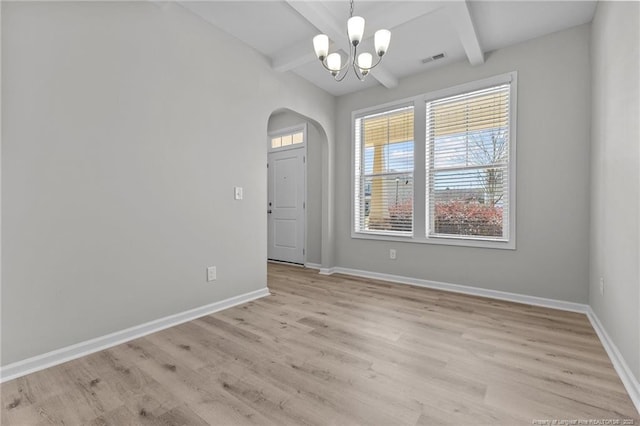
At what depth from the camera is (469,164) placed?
3.40m

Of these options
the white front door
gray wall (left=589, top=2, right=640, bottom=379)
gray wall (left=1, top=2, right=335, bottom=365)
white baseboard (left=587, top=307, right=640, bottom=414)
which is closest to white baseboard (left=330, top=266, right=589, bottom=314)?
gray wall (left=589, top=2, right=640, bottom=379)

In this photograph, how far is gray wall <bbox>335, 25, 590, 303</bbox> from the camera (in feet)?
9.12

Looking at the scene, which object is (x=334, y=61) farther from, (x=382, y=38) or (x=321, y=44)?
(x=382, y=38)

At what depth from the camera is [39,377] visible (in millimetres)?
1733

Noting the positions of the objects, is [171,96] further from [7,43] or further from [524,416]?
[524,416]

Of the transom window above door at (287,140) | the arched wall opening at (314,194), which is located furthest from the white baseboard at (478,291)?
the transom window above door at (287,140)

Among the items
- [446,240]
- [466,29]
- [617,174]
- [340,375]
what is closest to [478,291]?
[446,240]

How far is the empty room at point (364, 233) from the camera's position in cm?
161

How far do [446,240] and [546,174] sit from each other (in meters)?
1.20

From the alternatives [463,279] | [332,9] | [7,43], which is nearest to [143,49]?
[7,43]

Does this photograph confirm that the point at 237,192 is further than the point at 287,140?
No

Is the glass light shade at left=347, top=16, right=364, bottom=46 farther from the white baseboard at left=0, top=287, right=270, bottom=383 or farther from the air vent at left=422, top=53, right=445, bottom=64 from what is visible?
the white baseboard at left=0, top=287, right=270, bottom=383

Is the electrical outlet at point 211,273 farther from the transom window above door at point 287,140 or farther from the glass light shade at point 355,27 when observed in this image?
the transom window above door at point 287,140

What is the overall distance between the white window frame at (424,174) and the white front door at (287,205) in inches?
46.1
